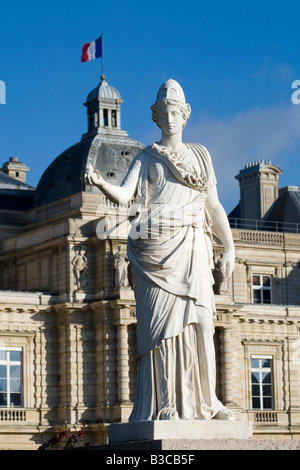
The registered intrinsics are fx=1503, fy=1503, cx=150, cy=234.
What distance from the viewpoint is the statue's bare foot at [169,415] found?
13.5 meters

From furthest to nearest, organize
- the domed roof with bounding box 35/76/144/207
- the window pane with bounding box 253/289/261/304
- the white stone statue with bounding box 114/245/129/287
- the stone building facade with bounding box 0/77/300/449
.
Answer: the window pane with bounding box 253/289/261/304
the domed roof with bounding box 35/76/144/207
the white stone statue with bounding box 114/245/129/287
the stone building facade with bounding box 0/77/300/449

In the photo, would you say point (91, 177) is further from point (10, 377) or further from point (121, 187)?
point (10, 377)

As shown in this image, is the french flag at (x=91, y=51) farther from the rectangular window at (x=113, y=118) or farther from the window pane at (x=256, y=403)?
the window pane at (x=256, y=403)

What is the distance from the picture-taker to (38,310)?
61.1 meters

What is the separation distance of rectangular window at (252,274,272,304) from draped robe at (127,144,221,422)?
57361 mm

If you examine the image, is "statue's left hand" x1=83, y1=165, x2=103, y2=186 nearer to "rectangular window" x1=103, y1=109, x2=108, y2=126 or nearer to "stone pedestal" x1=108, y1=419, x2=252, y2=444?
"stone pedestal" x1=108, y1=419, x2=252, y2=444

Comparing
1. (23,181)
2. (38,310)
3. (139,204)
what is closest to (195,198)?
(139,204)

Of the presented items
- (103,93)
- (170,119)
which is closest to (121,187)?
(170,119)

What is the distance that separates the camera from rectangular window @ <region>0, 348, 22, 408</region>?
5975 cm

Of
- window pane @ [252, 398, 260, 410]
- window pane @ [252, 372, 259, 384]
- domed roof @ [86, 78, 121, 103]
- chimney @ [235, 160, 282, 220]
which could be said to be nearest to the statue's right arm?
window pane @ [252, 372, 259, 384]

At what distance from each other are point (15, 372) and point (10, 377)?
1.16 ft

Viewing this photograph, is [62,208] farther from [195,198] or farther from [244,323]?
[195,198]

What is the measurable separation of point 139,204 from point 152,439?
2388mm
